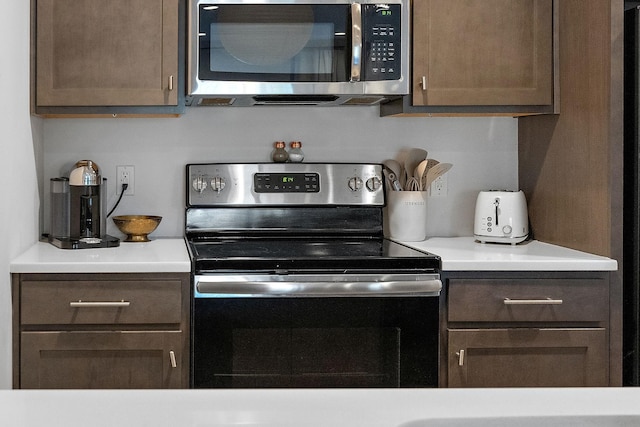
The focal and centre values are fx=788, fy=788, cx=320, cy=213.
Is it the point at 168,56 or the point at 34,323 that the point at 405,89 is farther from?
the point at 34,323

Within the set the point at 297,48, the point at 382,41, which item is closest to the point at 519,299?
the point at 382,41

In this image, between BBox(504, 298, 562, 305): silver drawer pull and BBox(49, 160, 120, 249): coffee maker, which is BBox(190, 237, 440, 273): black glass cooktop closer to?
BBox(504, 298, 562, 305): silver drawer pull

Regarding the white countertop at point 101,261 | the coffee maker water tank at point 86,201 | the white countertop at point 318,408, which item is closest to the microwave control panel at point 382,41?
the white countertop at point 101,261

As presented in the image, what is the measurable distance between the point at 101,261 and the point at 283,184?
811 millimetres

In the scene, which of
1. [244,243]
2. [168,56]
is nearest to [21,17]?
[168,56]

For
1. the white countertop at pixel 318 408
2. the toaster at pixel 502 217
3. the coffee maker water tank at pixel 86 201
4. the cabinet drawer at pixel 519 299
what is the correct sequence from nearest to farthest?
the white countertop at pixel 318 408, the cabinet drawer at pixel 519 299, the coffee maker water tank at pixel 86 201, the toaster at pixel 502 217

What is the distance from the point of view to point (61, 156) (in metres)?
2.90

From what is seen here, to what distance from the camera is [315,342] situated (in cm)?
234

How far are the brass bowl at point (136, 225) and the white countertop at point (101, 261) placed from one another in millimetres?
210

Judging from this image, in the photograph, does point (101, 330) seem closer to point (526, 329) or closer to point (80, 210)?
point (80, 210)

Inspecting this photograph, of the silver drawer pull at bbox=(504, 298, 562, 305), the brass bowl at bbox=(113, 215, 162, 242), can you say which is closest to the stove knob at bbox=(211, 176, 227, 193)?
the brass bowl at bbox=(113, 215, 162, 242)

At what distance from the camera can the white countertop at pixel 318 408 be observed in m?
0.88

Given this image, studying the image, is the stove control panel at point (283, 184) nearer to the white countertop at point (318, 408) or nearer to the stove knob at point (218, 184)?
the stove knob at point (218, 184)

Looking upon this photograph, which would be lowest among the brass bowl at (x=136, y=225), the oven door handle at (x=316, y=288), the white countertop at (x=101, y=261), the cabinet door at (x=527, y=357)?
the cabinet door at (x=527, y=357)
